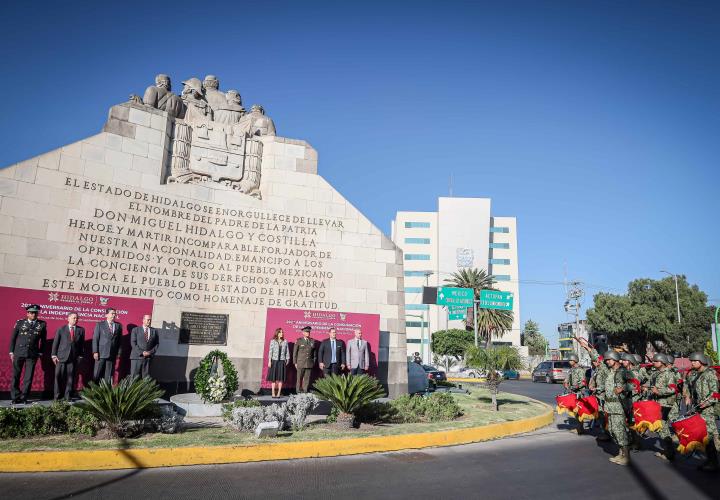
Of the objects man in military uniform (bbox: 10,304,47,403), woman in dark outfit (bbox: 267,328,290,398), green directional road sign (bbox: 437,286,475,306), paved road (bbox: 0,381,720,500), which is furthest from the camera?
green directional road sign (bbox: 437,286,475,306)

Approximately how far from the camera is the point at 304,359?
42.5 ft

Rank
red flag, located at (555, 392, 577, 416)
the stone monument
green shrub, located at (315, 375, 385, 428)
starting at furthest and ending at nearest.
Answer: the stone monument, red flag, located at (555, 392, 577, 416), green shrub, located at (315, 375, 385, 428)

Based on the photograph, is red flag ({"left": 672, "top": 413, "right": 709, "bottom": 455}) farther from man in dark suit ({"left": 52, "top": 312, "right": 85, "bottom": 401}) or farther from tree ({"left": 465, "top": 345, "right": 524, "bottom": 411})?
man in dark suit ({"left": 52, "top": 312, "right": 85, "bottom": 401})

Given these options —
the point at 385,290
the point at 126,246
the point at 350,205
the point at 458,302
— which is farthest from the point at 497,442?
the point at 458,302

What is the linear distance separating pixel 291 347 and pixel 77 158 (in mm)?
7567

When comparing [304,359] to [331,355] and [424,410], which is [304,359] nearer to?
[331,355]

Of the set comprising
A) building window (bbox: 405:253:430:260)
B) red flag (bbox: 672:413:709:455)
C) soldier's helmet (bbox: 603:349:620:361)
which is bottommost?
red flag (bbox: 672:413:709:455)

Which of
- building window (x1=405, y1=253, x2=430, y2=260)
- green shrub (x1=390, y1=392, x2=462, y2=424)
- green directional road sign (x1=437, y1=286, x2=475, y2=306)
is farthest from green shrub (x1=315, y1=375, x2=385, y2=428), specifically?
building window (x1=405, y1=253, x2=430, y2=260)

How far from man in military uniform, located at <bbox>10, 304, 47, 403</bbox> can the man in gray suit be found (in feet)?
24.5

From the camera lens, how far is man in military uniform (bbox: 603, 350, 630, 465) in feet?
26.0

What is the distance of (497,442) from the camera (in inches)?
376


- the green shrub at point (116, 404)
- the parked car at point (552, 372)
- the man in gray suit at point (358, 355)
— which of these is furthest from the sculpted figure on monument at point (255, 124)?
the parked car at point (552, 372)

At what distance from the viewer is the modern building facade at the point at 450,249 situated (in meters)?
81.6

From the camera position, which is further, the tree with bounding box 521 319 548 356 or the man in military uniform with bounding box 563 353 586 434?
the tree with bounding box 521 319 548 356
